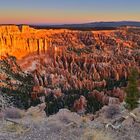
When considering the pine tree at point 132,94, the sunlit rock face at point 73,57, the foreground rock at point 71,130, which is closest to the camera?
the foreground rock at point 71,130

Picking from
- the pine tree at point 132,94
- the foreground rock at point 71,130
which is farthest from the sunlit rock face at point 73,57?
the foreground rock at point 71,130

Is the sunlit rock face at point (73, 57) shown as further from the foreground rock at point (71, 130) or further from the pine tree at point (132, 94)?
the foreground rock at point (71, 130)

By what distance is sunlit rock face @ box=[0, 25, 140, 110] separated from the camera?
7275 cm

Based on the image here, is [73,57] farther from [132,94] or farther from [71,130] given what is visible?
[71,130]

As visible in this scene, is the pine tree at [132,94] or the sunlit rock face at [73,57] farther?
the sunlit rock face at [73,57]

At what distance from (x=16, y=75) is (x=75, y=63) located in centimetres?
2415

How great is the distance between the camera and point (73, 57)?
99875mm

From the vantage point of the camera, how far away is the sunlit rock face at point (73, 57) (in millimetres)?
72750

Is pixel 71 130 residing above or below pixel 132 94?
above

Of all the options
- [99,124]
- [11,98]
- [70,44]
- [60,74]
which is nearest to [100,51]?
[70,44]

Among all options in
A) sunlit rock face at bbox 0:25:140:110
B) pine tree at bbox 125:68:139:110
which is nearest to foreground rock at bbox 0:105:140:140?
pine tree at bbox 125:68:139:110

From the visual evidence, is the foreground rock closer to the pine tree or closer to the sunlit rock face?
the pine tree

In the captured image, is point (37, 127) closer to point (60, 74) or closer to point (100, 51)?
point (60, 74)

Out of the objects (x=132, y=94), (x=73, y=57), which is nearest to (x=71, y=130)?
(x=132, y=94)
